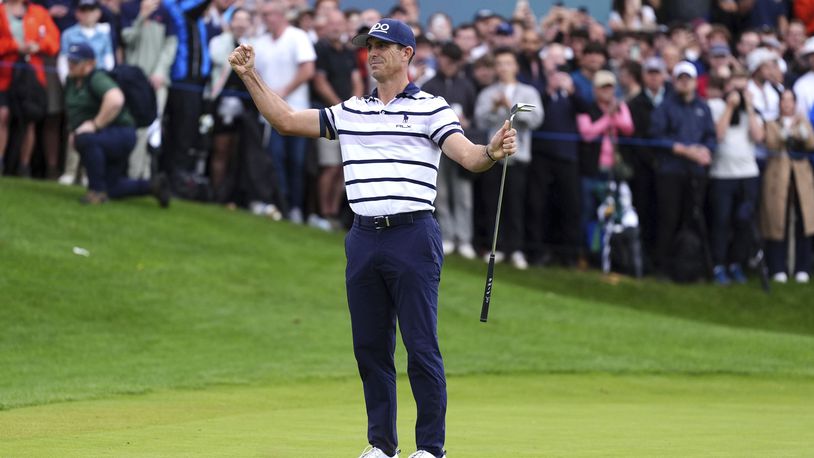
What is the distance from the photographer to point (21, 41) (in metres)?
18.1

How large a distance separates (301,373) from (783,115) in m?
9.33

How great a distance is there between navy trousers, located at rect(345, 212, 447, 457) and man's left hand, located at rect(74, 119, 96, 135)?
10.2 m

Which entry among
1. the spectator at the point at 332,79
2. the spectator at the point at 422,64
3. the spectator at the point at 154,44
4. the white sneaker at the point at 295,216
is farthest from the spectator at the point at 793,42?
the spectator at the point at 154,44

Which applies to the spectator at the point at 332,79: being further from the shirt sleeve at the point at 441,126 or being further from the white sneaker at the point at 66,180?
the shirt sleeve at the point at 441,126

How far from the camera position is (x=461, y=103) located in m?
19.1

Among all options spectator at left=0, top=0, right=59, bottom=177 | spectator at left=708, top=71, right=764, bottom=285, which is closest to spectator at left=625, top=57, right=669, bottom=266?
spectator at left=708, top=71, right=764, bottom=285

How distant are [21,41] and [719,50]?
964 centimetres

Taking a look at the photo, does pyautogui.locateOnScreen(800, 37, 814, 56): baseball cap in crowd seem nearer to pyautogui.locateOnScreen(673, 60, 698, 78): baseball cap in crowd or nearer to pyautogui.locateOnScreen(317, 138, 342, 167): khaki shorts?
pyautogui.locateOnScreen(673, 60, 698, 78): baseball cap in crowd

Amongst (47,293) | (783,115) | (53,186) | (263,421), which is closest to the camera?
(263,421)

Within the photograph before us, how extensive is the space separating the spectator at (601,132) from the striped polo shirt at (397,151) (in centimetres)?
1222

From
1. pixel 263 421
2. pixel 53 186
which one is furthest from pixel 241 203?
pixel 263 421

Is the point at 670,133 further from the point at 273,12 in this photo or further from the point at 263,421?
the point at 263,421

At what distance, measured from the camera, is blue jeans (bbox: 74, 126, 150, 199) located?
17312mm

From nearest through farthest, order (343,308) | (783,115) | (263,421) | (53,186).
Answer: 1. (263,421)
2. (343,308)
3. (53,186)
4. (783,115)
